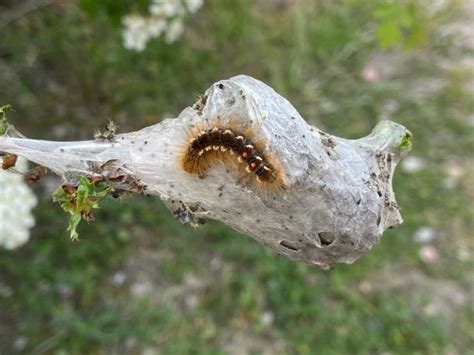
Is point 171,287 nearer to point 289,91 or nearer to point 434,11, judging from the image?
point 289,91

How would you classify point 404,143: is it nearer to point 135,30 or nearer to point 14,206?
point 14,206

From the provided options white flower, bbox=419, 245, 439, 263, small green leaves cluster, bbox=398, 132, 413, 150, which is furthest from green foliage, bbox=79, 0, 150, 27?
white flower, bbox=419, 245, 439, 263

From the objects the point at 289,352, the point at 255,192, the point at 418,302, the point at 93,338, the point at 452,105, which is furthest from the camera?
the point at 452,105

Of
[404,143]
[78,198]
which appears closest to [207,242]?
[404,143]

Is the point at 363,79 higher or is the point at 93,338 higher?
the point at 363,79

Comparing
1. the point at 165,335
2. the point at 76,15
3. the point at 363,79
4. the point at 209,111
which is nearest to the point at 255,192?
the point at 209,111

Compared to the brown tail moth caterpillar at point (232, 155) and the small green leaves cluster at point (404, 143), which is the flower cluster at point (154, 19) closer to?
the brown tail moth caterpillar at point (232, 155)
